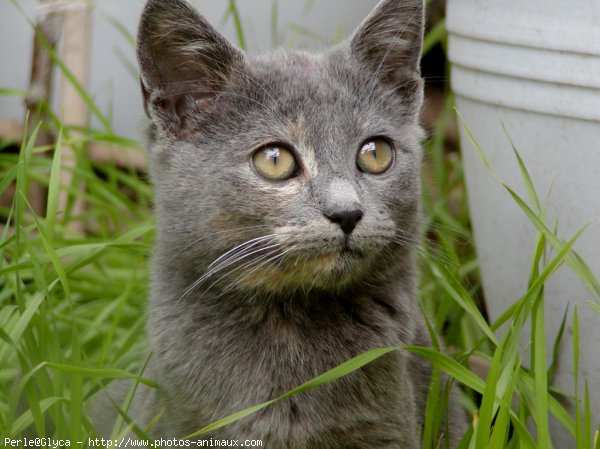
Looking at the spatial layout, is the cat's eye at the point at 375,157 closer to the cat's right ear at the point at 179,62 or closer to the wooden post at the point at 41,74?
the cat's right ear at the point at 179,62

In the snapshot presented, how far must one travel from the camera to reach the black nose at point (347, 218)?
66.7 inches

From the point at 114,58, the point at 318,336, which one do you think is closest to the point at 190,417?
the point at 318,336

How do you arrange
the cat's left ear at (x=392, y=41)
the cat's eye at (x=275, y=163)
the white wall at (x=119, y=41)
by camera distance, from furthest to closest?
the white wall at (x=119, y=41)
the cat's left ear at (x=392, y=41)
the cat's eye at (x=275, y=163)

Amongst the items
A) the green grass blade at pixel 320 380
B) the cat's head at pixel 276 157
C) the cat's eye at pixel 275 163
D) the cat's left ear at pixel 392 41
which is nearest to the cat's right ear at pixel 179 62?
the cat's head at pixel 276 157

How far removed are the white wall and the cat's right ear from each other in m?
1.75

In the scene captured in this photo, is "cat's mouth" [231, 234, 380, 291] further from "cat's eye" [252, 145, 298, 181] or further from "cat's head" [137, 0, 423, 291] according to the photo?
"cat's eye" [252, 145, 298, 181]

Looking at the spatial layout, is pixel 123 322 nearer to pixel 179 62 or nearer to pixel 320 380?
pixel 179 62

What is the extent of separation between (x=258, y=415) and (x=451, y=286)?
58 centimetres

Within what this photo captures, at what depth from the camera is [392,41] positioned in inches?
80.7

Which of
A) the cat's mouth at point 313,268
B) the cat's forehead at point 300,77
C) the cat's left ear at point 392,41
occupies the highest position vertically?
the cat's left ear at point 392,41

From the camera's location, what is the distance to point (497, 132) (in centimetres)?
231

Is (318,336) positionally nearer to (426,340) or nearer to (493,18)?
(426,340)

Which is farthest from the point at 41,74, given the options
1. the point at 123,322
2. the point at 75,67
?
the point at 123,322

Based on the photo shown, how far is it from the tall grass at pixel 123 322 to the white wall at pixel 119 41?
601 mm
